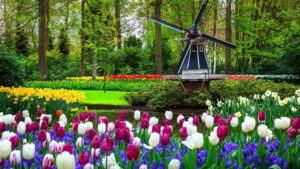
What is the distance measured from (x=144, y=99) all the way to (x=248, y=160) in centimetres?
1181

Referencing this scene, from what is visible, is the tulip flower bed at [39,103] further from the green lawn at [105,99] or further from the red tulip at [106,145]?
the red tulip at [106,145]

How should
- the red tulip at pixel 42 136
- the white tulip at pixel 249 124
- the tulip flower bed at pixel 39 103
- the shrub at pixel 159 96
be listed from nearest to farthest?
the red tulip at pixel 42 136, the white tulip at pixel 249 124, the tulip flower bed at pixel 39 103, the shrub at pixel 159 96

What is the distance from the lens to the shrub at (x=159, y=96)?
45.5 ft

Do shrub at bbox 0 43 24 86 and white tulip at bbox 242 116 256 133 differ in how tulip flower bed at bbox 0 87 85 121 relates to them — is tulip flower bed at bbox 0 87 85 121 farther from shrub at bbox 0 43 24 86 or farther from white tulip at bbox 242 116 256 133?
white tulip at bbox 242 116 256 133

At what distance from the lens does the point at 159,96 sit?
1390 centimetres

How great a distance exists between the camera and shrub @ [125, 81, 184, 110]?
13.9 m

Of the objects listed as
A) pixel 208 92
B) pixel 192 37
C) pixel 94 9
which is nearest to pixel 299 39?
pixel 192 37

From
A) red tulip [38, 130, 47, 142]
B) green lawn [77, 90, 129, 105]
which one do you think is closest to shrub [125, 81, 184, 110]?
green lawn [77, 90, 129, 105]

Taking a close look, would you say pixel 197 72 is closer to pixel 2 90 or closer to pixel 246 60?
pixel 2 90

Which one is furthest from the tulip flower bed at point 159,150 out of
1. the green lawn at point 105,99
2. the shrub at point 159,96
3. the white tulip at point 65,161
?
the green lawn at point 105,99

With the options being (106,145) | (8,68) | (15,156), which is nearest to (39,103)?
(8,68)

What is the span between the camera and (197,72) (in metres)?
15.4

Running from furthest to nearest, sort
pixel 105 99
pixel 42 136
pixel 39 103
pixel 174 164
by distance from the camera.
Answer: pixel 105 99 < pixel 39 103 < pixel 42 136 < pixel 174 164

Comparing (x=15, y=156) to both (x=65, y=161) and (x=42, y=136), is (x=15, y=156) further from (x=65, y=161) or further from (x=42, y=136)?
(x=65, y=161)
